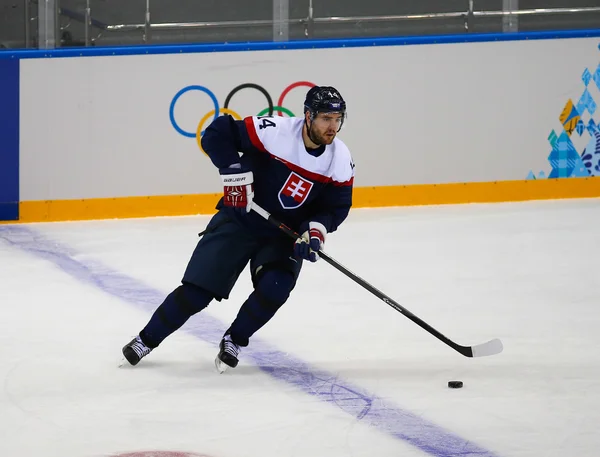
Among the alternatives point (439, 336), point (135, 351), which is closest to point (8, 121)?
point (135, 351)

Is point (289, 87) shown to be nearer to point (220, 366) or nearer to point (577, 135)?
point (577, 135)

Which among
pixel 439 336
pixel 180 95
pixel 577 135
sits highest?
pixel 180 95

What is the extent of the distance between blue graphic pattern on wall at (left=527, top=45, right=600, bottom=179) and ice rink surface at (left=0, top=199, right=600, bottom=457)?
74 cm

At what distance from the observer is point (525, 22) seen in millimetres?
7164

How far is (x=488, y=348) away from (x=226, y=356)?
2.81ft

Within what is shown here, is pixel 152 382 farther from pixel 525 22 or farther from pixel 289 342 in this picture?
pixel 525 22

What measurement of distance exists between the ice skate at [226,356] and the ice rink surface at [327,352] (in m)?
0.03

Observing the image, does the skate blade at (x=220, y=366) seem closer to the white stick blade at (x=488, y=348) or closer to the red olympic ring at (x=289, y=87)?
the white stick blade at (x=488, y=348)

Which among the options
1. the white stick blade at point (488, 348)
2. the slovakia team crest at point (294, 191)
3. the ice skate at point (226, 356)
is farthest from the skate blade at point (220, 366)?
the white stick blade at point (488, 348)

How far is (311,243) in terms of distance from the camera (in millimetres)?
3762

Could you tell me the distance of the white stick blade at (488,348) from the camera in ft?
12.8

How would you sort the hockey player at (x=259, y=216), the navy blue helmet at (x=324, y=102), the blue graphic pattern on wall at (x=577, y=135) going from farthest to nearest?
1. the blue graphic pattern on wall at (x=577, y=135)
2. the hockey player at (x=259, y=216)
3. the navy blue helmet at (x=324, y=102)

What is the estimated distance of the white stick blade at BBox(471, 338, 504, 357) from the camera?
391 cm

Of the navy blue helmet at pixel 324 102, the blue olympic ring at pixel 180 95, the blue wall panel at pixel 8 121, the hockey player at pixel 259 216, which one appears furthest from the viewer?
the blue olympic ring at pixel 180 95
